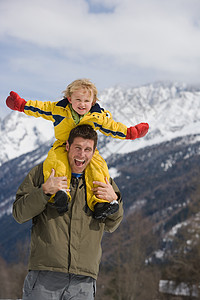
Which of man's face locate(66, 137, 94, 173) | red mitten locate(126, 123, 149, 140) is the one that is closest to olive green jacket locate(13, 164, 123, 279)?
man's face locate(66, 137, 94, 173)

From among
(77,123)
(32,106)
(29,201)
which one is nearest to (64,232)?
(29,201)

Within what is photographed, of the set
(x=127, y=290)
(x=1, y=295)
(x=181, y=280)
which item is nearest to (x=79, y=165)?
(x=127, y=290)

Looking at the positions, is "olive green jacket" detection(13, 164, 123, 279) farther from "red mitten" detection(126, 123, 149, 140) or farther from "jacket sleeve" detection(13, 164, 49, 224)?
"red mitten" detection(126, 123, 149, 140)

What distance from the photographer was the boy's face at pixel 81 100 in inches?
181

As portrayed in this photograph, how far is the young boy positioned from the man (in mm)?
77

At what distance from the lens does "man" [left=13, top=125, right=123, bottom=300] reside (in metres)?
3.96

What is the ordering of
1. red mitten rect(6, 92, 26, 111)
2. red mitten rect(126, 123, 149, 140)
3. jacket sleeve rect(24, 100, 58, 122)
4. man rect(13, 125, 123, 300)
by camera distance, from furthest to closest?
red mitten rect(126, 123, 149, 140)
red mitten rect(6, 92, 26, 111)
jacket sleeve rect(24, 100, 58, 122)
man rect(13, 125, 123, 300)

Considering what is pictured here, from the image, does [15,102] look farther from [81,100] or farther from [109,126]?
[109,126]

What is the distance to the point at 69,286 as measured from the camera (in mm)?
3971

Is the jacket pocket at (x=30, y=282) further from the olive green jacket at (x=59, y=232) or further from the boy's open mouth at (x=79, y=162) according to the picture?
the boy's open mouth at (x=79, y=162)

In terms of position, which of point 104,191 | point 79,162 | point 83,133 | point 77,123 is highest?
point 77,123

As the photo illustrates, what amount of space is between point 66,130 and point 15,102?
2.81 ft

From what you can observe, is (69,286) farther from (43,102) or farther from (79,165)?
(43,102)

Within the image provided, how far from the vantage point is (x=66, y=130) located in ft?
15.1
